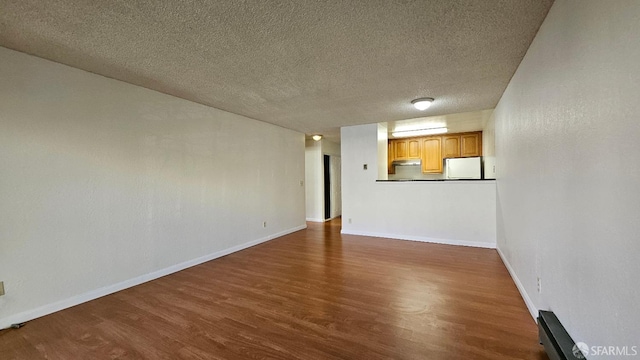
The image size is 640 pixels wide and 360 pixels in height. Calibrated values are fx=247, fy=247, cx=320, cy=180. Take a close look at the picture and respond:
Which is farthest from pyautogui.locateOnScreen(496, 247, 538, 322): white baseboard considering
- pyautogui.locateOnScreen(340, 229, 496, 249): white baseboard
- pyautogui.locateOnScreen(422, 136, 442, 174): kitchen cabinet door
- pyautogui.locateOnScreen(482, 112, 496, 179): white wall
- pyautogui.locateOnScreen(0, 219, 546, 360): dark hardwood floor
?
pyautogui.locateOnScreen(422, 136, 442, 174): kitchen cabinet door

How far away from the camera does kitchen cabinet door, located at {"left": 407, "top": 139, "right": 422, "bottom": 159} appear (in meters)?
6.31

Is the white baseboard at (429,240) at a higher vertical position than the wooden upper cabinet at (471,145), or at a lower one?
lower

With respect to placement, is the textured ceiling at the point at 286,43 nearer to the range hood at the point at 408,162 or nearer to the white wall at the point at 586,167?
the white wall at the point at 586,167

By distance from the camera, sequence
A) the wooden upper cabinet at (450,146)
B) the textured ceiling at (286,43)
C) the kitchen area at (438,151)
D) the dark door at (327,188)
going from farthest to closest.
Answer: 1. the dark door at (327,188)
2. the wooden upper cabinet at (450,146)
3. the kitchen area at (438,151)
4. the textured ceiling at (286,43)

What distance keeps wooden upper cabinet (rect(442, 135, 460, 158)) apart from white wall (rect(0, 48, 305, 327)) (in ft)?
15.8

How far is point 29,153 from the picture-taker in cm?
218

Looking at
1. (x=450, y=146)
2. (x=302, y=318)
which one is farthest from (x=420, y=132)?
(x=302, y=318)

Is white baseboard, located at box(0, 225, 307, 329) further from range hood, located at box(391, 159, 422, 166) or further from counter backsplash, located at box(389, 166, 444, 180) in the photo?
counter backsplash, located at box(389, 166, 444, 180)

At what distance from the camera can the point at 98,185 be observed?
2604 millimetres

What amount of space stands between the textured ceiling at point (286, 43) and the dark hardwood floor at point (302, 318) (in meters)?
2.29

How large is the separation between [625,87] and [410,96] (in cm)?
252

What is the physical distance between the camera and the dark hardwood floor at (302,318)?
173 centimetres

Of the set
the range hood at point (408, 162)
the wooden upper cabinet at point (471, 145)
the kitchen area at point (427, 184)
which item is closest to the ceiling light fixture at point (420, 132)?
the kitchen area at point (427, 184)

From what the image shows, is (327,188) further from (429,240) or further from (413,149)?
(429,240)
